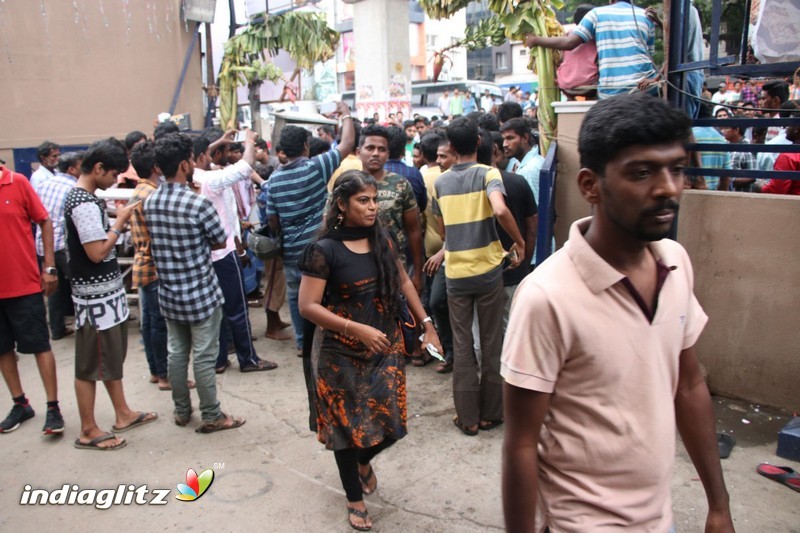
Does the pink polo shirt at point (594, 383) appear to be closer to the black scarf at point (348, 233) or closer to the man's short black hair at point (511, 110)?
the black scarf at point (348, 233)

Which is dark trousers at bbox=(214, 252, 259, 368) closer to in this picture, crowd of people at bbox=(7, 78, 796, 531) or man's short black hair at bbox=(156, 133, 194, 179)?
crowd of people at bbox=(7, 78, 796, 531)

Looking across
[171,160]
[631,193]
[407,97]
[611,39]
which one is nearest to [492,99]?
[407,97]

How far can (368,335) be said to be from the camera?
3.04m

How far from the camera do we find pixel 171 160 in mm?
4164

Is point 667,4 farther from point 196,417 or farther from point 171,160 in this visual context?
point 196,417

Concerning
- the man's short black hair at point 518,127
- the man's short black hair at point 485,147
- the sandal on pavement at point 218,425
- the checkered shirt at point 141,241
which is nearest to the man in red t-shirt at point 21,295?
the checkered shirt at point 141,241

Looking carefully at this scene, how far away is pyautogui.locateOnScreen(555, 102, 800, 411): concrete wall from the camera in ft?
13.2

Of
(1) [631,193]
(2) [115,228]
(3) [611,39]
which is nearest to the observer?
(1) [631,193]

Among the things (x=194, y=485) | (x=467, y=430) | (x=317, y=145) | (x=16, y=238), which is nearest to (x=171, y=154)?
(x=16, y=238)

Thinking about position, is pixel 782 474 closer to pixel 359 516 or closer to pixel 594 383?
pixel 359 516

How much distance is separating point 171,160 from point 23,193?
123cm

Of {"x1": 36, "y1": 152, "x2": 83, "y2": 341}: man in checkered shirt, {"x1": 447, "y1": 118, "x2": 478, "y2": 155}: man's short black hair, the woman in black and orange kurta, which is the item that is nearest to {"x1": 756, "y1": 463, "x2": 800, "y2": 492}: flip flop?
the woman in black and orange kurta

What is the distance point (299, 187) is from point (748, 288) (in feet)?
11.0

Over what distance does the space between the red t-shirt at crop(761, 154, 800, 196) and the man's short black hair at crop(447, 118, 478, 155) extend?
2.21 m
